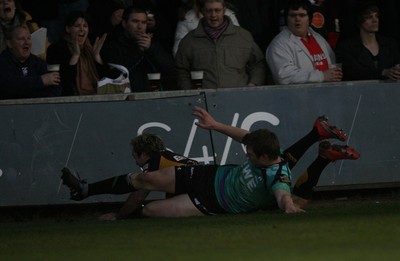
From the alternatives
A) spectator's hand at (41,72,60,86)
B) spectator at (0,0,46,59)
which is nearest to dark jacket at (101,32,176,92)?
spectator's hand at (41,72,60,86)

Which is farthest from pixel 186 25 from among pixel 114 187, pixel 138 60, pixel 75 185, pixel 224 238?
pixel 224 238

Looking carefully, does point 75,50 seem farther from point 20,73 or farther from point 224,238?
point 224,238

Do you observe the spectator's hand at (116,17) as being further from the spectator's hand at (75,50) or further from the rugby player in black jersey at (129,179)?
the rugby player in black jersey at (129,179)

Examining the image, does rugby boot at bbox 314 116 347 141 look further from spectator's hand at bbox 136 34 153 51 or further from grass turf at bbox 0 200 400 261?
spectator's hand at bbox 136 34 153 51

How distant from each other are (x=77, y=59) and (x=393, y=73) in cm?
401

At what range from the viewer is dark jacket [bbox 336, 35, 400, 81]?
16719 mm

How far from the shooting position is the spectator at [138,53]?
16.6m

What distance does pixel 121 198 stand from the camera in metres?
15.9

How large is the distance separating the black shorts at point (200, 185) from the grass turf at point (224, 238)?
40 cm

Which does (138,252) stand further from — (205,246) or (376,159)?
(376,159)

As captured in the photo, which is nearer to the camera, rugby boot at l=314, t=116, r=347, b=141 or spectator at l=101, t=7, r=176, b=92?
rugby boot at l=314, t=116, r=347, b=141

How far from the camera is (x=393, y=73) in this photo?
16344mm

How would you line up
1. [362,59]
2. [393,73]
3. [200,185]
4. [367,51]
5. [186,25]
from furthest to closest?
[186,25]
[367,51]
[362,59]
[393,73]
[200,185]

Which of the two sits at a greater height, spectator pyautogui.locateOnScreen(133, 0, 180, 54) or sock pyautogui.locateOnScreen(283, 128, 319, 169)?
spectator pyautogui.locateOnScreen(133, 0, 180, 54)
